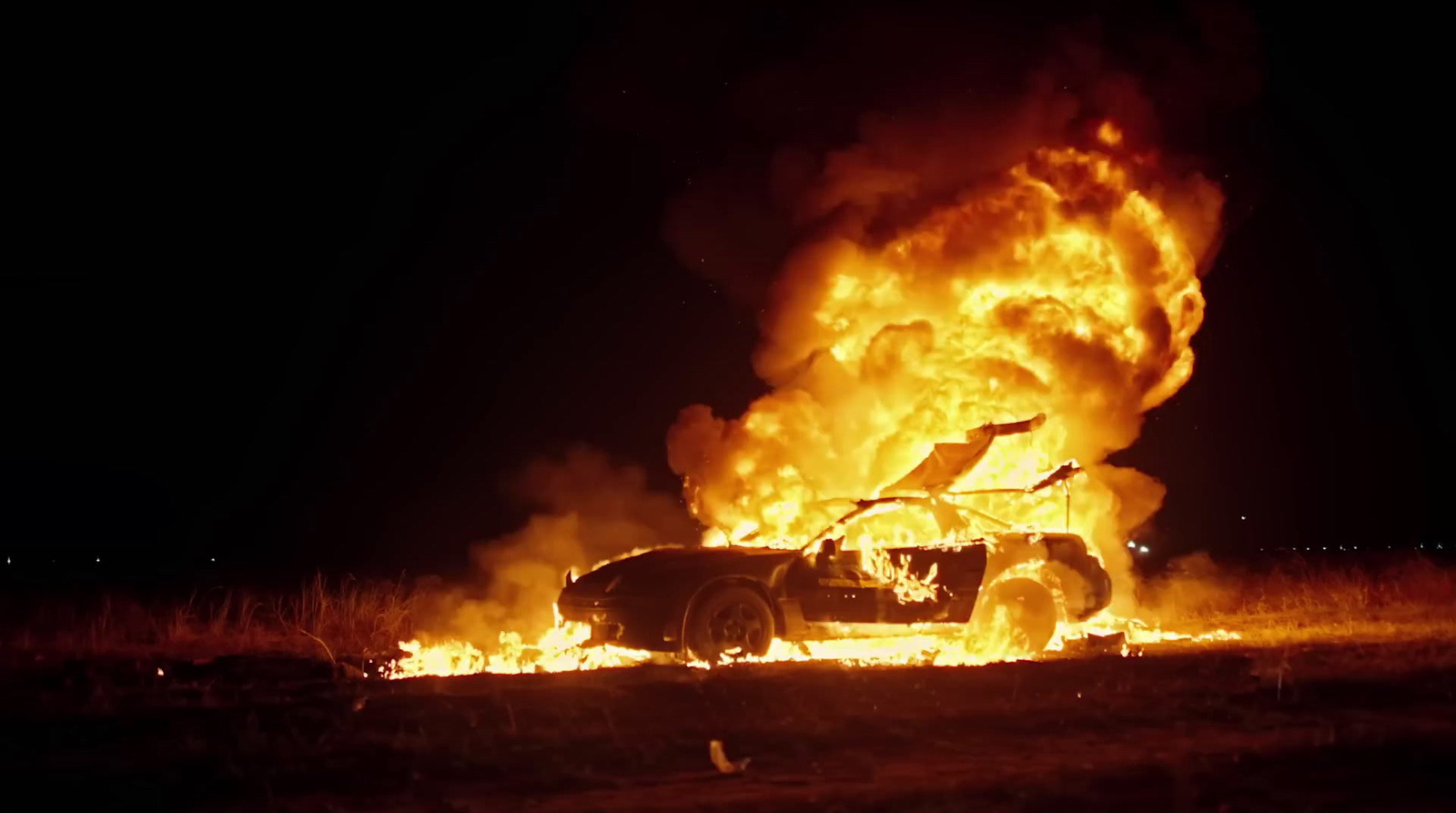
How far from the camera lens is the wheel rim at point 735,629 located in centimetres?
1337

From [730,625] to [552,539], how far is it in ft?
21.0

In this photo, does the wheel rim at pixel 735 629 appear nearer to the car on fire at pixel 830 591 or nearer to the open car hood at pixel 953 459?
the car on fire at pixel 830 591

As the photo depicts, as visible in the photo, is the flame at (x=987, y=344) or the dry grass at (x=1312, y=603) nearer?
the dry grass at (x=1312, y=603)

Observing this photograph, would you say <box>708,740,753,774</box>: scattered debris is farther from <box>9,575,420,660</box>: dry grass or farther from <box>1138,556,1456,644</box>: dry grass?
<box>1138,556,1456,644</box>: dry grass

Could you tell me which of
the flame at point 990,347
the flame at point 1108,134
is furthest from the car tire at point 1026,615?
the flame at point 1108,134

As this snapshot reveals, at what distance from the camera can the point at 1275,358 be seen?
54750 millimetres

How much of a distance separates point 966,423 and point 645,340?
110ft

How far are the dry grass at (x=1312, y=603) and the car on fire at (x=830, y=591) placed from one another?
8.74 feet

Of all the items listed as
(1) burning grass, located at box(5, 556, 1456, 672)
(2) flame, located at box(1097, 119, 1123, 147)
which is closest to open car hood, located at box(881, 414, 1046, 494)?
(1) burning grass, located at box(5, 556, 1456, 672)

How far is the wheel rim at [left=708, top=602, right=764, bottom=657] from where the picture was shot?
43.9 ft

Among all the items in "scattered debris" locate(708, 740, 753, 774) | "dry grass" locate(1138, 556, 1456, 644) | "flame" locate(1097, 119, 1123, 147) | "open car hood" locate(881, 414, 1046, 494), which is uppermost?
"flame" locate(1097, 119, 1123, 147)

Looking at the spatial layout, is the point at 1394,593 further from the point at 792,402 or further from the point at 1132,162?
the point at 792,402

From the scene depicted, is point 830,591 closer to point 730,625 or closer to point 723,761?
point 730,625

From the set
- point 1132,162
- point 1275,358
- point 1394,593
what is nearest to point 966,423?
point 1132,162
